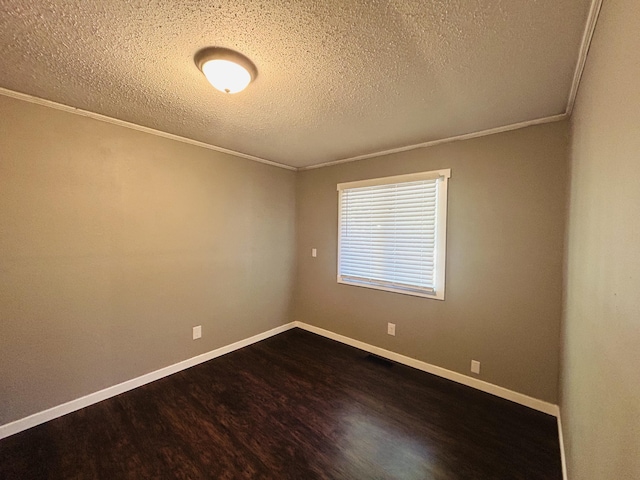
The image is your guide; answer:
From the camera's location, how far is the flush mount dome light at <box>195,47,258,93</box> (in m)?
1.39

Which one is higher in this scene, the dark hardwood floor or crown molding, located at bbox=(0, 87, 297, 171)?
crown molding, located at bbox=(0, 87, 297, 171)

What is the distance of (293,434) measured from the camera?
1.89m

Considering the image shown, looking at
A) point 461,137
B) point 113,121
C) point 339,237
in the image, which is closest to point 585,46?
point 461,137

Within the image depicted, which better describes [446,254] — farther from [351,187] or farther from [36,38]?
[36,38]

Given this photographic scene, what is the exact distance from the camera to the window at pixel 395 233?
2664 millimetres

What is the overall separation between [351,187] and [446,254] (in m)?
1.36

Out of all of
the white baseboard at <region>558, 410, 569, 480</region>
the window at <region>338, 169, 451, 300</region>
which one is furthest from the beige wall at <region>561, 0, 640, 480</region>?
the window at <region>338, 169, 451, 300</region>

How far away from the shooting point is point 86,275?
2.16m

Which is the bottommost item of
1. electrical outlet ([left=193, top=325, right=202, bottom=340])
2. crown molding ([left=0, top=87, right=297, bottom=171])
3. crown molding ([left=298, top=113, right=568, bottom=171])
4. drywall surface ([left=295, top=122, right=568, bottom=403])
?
electrical outlet ([left=193, top=325, right=202, bottom=340])

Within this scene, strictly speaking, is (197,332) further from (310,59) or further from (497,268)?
(497,268)

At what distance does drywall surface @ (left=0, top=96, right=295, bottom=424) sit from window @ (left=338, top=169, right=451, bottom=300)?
48.9 inches

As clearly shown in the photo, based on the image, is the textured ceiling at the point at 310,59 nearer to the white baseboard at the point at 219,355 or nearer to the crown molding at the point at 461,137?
the crown molding at the point at 461,137

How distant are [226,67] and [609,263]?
1858 mm

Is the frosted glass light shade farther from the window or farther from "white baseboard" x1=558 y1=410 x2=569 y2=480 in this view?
"white baseboard" x1=558 y1=410 x2=569 y2=480
